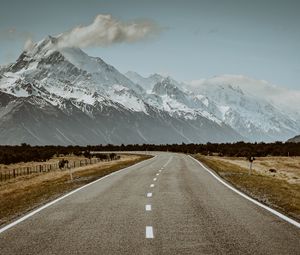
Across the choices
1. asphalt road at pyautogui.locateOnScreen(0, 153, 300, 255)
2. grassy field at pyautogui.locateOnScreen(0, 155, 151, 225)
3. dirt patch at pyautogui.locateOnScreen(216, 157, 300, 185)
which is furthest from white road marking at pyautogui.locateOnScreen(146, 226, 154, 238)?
dirt patch at pyautogui.locateOnScreen(216, 157, 300, 185)

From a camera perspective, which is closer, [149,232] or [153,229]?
[149,232]

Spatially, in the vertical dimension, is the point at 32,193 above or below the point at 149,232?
above

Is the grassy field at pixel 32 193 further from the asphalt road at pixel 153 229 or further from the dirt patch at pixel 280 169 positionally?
the dirt patch at pixel 280 169

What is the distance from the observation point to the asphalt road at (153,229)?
982 centimetres

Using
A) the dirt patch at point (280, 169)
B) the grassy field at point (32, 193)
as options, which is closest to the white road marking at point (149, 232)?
the grassy field at point (32, 193)

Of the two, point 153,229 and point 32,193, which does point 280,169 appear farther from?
point 153,229

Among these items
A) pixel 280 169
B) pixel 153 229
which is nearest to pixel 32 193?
pixel 153 229

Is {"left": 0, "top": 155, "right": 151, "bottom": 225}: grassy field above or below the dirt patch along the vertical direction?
above

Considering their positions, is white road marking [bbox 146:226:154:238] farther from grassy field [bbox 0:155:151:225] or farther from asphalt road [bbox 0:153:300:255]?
grassy field [bbox 0:155:151:225]

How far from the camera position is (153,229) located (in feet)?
39.1

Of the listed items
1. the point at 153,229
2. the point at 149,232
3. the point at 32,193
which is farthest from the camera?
the point at 32,193

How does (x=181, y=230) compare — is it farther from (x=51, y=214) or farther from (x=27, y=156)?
(x=27, y=156)

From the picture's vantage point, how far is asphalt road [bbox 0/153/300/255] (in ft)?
32.2

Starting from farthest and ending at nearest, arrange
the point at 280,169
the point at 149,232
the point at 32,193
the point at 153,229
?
1. the point at 280,169
2. the point at 32,193
3. the point at 153,229
4. the point at 149,232
